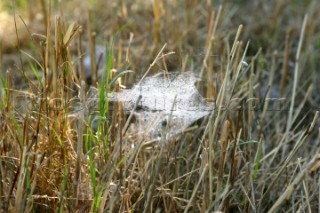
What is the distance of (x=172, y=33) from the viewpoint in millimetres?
2322

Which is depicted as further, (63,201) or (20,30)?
(20,30)

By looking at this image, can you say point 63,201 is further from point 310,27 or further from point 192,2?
point 310,27

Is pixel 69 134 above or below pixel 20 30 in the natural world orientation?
below

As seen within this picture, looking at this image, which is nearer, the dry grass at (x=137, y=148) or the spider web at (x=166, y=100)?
the dry grass at (x=137, y=148)

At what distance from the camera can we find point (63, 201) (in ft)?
4.05

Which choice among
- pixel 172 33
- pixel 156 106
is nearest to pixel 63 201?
pixel 156 106

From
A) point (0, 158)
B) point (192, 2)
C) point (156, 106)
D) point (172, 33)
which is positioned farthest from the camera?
point (192, 2)

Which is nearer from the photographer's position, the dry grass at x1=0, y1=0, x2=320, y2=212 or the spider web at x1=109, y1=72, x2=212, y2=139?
the dry grass at x1=0, y1=0, x2=320, y2=212

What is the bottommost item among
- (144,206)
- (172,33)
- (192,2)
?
(144,206)

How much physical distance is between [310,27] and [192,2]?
60 centimetres

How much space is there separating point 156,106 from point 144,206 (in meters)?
0.29

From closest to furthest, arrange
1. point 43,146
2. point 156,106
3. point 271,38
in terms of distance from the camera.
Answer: point 43,146 < point 156,106 < point 271,38

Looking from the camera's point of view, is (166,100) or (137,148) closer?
(137,148)

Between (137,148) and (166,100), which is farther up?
(166,100)
